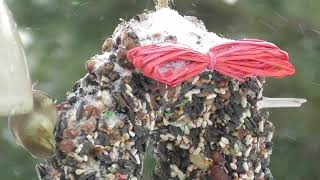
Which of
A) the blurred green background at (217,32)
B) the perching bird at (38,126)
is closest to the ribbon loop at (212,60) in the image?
the perching bird at (38,126)

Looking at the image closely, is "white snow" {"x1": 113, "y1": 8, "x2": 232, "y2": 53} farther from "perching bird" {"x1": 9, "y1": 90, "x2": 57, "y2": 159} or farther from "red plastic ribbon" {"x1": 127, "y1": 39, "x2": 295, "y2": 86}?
"perching bird" {"x1": 9, "y1": 90, "x2": 57, "y2": 159}

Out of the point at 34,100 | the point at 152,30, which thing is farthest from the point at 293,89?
the point at 34,100

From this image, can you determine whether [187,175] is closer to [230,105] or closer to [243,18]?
[230,105]

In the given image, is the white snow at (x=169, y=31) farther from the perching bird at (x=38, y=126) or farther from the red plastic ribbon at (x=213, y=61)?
the perching bird at (x=38, y=126)

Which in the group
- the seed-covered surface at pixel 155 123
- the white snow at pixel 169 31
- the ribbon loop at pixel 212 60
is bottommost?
the seed-covered surface at pixel 155 123

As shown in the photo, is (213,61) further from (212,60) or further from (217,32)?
(217,32)

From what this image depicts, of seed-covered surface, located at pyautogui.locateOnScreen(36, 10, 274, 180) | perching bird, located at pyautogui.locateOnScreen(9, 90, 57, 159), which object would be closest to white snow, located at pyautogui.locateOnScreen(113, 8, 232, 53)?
seed-covered surface, located at pyautogui.locateOnScreen(36, 10, 274, 180)
